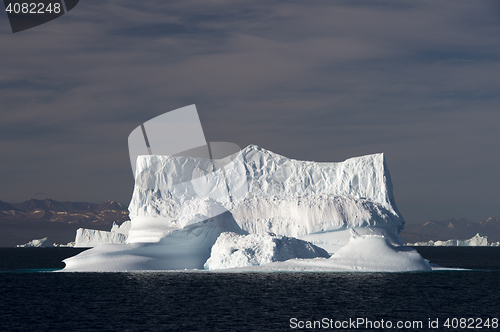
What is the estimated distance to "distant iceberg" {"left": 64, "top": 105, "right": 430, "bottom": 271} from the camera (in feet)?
119

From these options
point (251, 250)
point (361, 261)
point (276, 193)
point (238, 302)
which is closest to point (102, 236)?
point (276, 193)

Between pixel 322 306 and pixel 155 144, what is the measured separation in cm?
2234

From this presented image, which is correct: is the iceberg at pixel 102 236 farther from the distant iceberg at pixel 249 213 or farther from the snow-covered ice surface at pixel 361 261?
the snow-covered ice surface at pixel 361 261

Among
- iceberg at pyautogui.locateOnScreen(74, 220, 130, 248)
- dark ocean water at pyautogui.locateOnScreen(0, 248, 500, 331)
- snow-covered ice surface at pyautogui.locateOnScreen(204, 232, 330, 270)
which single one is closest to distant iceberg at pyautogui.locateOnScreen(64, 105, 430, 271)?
snow-covered ice surface at pyautogui.locateOnScreen(204, 232, 330, 270)

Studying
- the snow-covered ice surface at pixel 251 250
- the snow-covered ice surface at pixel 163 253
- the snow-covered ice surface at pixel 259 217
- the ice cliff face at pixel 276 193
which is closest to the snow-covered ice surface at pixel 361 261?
the snow-covered ice surface at pixel 259 217

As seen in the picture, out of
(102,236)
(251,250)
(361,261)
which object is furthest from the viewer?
(102,236)

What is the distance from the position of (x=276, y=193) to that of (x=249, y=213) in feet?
12.6

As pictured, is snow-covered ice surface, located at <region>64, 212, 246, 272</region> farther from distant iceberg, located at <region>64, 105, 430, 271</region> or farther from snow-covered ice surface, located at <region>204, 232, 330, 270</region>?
snow-covered ice surface, located at <region>204, 232, 330, 270</region>

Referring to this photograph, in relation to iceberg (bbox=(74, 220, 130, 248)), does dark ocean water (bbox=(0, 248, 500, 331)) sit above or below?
above

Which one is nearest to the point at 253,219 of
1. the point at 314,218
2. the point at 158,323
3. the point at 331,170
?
the point at 314,218

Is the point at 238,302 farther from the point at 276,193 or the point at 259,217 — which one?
the point at 276,193

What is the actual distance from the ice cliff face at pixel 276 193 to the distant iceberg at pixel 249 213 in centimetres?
9

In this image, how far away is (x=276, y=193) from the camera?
52.0 m

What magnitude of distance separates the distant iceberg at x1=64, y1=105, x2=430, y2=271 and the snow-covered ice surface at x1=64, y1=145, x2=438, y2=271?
7 centimetres
